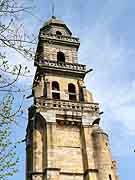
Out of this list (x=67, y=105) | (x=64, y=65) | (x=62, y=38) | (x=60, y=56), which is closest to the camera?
(x=67, y=105)

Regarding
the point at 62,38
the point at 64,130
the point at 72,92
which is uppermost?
the point at 62,38

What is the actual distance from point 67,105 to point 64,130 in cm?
187

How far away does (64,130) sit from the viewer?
2400cm

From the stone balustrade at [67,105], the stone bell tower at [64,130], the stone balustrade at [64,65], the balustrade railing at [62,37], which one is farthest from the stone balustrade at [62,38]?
the stone balustrade at [67,105]

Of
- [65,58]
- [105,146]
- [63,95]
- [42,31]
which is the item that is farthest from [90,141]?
[42,31]

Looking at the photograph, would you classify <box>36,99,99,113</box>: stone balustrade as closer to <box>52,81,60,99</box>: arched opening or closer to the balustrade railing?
<box>52,81,60,99</box>: arched opening

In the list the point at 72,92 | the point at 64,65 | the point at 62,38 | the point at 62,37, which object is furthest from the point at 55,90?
the point at 62,37

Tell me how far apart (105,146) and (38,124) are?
444 cm

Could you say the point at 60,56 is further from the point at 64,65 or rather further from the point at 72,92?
the point at 72,92

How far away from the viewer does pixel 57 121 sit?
2406cm

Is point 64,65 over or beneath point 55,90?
over

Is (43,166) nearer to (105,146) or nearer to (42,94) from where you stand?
(105,146)

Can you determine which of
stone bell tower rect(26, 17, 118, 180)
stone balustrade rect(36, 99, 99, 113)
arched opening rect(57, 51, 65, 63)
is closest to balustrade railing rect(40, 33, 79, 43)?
arched opening rect(57, 51, 65, 63)

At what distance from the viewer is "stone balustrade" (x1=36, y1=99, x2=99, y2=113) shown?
24.6 metres
